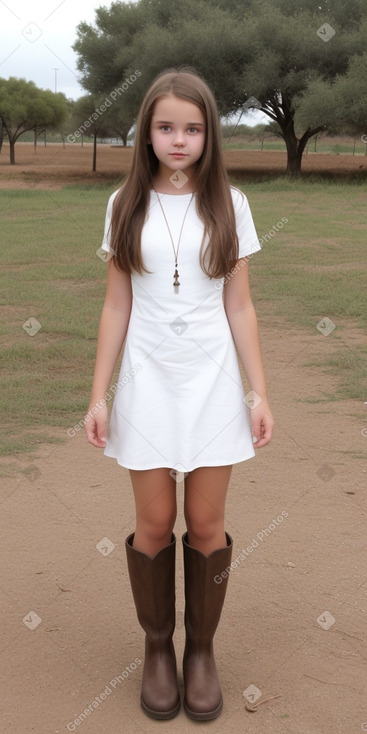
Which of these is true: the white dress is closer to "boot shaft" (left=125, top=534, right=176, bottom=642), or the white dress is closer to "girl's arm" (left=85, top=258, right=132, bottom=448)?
"girl's arm" (left=85, top=258, right=132, bottom=448)

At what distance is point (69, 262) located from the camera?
10469mm

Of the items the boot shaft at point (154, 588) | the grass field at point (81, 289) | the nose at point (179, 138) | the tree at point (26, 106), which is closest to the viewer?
the nose at point (179, 138)

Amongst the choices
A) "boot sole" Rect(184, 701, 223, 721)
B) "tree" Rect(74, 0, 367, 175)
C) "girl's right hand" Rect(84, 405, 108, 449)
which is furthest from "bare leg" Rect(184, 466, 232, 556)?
"tree" Rect(74, 0, 367, 175)

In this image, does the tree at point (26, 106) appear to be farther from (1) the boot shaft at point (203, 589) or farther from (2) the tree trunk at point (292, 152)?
(1) the boot shaft at point (203, 589)

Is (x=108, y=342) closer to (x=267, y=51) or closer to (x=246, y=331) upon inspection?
(x=246, y=331)

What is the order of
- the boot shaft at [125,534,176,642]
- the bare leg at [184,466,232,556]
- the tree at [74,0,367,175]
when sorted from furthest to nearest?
the tree at [74,0,367,175]
the boot shaft at [125,534,176,642]
the bare leg at [184,466,232,556]

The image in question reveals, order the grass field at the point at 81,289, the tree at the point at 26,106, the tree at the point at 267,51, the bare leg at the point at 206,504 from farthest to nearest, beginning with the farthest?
1. the tree at the point at 26,106
2. the tree at the point at 267,51
3. the grass field at the point at 81,289
4. the bare leg at the point at 206,504

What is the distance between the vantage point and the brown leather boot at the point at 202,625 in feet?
7.59

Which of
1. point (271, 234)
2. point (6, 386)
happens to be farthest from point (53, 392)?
point (271, 234)

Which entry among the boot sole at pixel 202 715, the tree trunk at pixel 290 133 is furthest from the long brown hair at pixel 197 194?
the tree trunk at pixel 290 133

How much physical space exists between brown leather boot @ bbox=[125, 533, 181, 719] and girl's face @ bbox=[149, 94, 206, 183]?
39.3 inches

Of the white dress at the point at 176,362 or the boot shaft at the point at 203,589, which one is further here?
the boot shaft at the point at 203,589

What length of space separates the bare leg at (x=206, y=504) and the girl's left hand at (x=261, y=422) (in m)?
0.11

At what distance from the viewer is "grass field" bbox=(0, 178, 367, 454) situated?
5.46 meters
